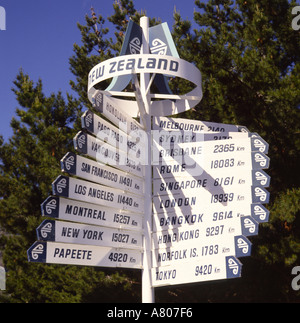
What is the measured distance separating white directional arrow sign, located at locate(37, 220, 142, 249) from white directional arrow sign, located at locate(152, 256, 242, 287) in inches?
17.6

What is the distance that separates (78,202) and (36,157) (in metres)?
9.55

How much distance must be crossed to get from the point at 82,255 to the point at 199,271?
129 cm

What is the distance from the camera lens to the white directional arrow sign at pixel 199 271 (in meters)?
4.50

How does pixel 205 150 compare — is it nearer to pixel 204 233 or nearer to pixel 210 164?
pixel 210 164

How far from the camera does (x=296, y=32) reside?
32.1 feet

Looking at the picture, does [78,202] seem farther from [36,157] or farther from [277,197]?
[36,157]

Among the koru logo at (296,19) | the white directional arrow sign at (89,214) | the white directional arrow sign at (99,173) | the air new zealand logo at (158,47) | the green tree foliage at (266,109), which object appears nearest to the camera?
the white directional arrow sign at (89,214)

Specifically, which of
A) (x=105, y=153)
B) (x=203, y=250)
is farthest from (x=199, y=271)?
(x=105, y=153)

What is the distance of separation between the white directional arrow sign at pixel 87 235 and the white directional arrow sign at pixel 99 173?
52 centimetres

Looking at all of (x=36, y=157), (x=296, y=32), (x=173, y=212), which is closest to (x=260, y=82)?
(x=296, y=32)

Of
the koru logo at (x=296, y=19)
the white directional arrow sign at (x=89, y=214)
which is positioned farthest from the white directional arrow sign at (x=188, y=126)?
the koru logo at (x=296, y=19)

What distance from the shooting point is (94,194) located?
15.5 feet

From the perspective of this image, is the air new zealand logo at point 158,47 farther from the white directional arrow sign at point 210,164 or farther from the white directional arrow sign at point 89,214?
the white directional arrow sign at point 89,214

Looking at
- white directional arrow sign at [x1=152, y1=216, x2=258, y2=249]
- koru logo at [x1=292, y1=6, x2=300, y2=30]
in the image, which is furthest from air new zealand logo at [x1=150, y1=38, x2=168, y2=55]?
koru logo at [x1=292, y1=6, x2=300, y2=30]
